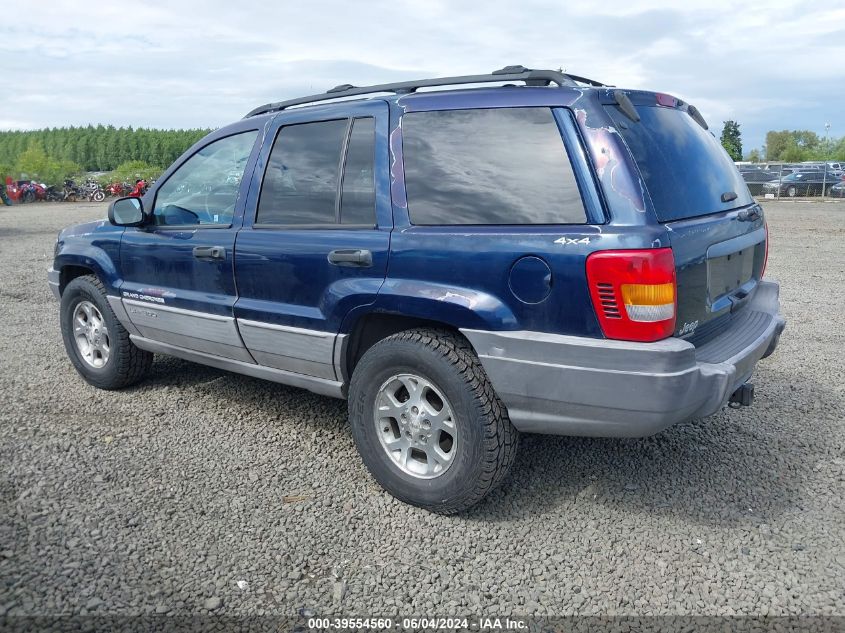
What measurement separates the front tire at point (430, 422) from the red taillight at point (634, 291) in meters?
0.65

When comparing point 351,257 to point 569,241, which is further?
point 351,257

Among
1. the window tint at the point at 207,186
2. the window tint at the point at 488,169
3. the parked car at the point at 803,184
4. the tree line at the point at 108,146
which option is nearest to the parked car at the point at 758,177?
the parked car at the point at 803,184

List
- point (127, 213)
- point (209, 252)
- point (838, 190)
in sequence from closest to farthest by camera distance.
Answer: point (209, 252)
point (127, 213)
point (838, 190)

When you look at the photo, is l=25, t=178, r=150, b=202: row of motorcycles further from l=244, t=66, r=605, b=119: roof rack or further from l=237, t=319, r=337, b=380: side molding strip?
l=237, t=319, r=337, b=380: side molding strip

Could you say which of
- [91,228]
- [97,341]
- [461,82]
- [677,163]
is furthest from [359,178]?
[97,341]

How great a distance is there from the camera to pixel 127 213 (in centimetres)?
455

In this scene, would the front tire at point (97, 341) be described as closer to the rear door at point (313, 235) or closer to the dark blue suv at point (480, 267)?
the dark blue suv at point (480, 267)

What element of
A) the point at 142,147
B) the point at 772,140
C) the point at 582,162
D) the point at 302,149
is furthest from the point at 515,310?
the point at 142,147

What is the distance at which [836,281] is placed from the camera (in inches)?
370

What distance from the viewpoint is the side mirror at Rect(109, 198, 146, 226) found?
178 inches

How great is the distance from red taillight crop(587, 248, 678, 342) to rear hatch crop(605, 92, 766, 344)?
12 cm

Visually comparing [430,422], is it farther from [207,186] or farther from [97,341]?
[97,341]

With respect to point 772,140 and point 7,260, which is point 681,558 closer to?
point 7,260

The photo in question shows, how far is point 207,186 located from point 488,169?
6.78 ft
